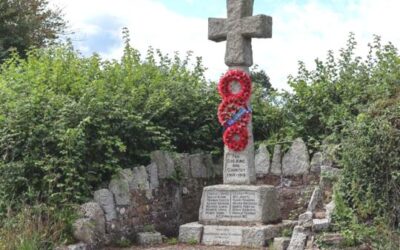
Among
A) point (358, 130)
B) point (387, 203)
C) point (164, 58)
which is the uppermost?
point (164, 58)

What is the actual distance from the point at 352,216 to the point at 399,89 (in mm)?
2892

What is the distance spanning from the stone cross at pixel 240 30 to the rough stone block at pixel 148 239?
115 inches

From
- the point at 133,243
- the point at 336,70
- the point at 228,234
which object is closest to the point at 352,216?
the point at 228,234

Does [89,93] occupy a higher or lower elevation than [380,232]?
higher

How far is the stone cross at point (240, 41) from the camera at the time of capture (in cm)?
1059

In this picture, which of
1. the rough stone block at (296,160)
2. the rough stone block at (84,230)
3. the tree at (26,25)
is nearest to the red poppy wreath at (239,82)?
the rough stone block at (296,160)

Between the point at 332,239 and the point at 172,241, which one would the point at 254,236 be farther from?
the point at 332,239

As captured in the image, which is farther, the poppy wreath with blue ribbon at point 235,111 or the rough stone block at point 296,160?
the rough stone block at point 296,160

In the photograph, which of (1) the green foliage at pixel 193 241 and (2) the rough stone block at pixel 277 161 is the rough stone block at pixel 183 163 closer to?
(2) the rough stone block at pixel 277 161

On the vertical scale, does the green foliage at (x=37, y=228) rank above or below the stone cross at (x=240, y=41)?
below

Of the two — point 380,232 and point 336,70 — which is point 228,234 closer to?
point 380,232

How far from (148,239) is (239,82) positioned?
2758mm

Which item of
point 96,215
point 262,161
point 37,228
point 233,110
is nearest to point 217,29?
point 233,110

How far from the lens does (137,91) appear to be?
11.5 meters
